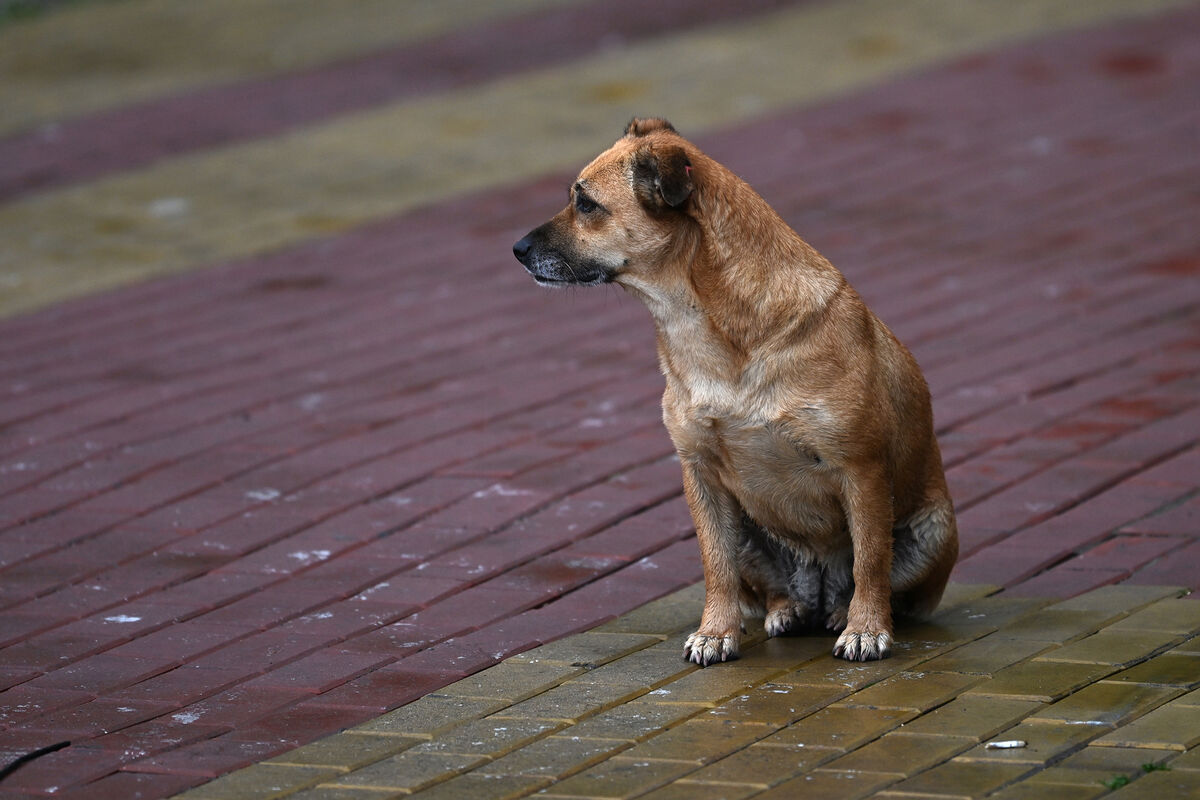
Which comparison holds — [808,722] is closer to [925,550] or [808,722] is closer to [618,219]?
[925,550]

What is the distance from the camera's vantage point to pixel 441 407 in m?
7.17

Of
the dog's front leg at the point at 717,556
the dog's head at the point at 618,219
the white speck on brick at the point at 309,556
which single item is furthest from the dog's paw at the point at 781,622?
the white speck on brick at the point at 309,556

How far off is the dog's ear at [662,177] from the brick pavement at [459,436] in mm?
1342

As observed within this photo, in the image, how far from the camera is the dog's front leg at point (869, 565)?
15.1 feet

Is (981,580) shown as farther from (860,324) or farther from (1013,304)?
(1013,304)

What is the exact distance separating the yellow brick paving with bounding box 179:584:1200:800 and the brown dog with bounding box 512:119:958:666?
204 millimetres

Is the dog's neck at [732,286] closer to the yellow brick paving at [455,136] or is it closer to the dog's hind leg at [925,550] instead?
the dog's hind leg at [925,550]

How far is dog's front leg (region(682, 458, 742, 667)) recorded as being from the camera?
15.5 ft

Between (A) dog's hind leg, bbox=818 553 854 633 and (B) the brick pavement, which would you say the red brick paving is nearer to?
(B) the brick pavement

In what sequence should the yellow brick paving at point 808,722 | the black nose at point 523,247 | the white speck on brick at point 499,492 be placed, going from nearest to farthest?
1. the yellow brick paving at point 808,722
2. the black nose at point 523,247
3. the white speck on brick at point 499,492

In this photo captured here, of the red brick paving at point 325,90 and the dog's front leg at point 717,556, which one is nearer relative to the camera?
the dog's front leg at point 717,556

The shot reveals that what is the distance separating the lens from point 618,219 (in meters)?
4.73

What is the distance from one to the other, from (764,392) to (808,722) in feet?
3.15

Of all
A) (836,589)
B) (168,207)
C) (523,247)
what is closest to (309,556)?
(523,247)
